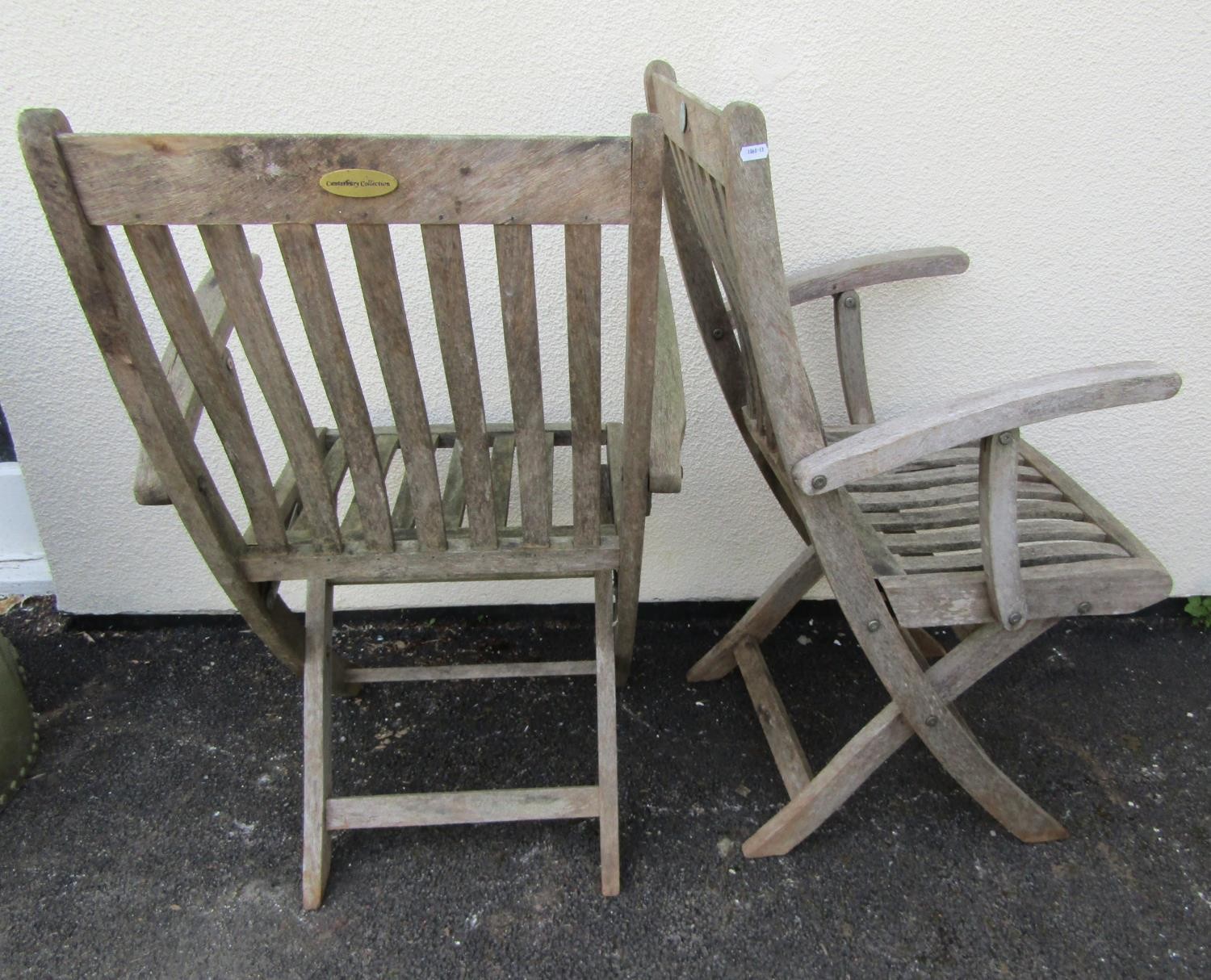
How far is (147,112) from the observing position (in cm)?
175

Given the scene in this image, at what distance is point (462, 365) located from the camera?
1.26 metres

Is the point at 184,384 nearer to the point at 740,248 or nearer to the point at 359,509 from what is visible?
the point at 359,509

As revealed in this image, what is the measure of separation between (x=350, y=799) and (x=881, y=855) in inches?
42.8

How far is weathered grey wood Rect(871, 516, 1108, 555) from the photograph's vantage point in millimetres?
1578

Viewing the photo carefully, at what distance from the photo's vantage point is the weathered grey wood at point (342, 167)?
1053 millimetres

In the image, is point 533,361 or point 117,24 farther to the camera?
point 117,24

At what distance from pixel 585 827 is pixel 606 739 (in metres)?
0.27

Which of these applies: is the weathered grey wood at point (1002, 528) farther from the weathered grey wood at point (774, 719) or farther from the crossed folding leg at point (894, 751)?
the weathered grey wood at point (774, 719)

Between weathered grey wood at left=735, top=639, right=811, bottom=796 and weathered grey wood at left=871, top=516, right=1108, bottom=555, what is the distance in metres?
0.54

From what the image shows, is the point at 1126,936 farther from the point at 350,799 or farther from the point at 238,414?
the point at 238,414

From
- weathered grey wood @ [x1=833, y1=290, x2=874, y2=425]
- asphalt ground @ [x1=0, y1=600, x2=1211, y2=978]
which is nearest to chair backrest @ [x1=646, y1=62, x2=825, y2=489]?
weathered grey wood @ [x1=833, y1=290, x2=874, y2=425]

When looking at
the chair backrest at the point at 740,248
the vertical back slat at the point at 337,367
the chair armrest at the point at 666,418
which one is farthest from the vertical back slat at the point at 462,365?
the chair backrest at the point at 740,248

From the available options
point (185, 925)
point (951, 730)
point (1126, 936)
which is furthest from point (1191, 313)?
point (185, 925)

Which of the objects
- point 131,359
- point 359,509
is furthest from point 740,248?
point 131,359
